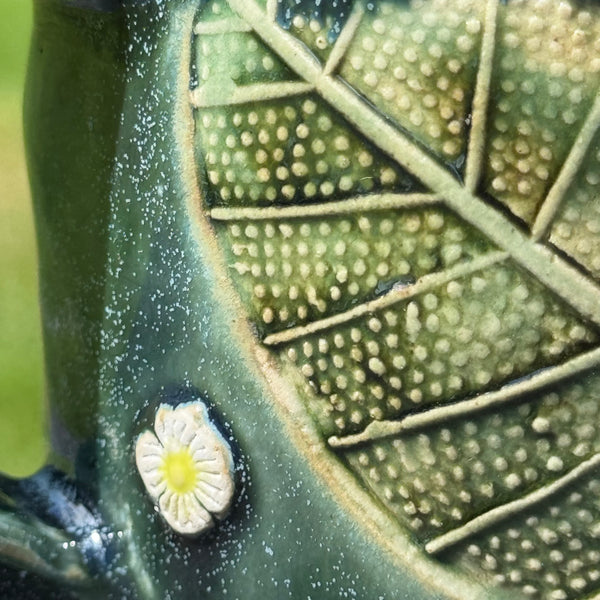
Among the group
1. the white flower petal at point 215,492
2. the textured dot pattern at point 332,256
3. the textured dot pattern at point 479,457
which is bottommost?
the white flower petal at point 215,492

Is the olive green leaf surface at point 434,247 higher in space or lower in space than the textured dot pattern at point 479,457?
higher

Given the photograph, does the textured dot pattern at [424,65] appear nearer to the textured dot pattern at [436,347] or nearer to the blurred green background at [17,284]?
the textured dot pattern at [436,347]

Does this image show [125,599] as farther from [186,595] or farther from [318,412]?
[318,412]

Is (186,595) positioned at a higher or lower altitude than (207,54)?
lower

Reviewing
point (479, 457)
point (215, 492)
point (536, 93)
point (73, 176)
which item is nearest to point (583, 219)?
point (536, 93)

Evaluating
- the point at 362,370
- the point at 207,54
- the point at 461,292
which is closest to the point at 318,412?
the point at 362,370

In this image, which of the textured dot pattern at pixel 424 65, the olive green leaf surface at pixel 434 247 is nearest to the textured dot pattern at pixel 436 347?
the olive green leaf surface at pixel 434 247

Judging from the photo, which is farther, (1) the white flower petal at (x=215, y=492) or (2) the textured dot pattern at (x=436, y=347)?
(1) the white flower petal at (x=215, y=492)
